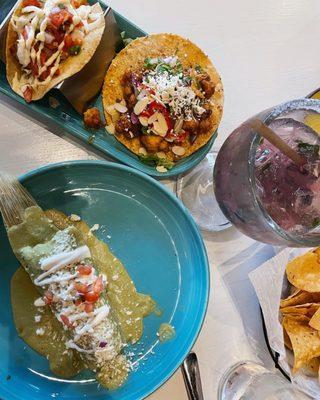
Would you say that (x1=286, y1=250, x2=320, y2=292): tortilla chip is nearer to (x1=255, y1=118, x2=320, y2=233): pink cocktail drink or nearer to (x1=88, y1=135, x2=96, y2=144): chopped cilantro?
(x1=255, y1=118, x2=320, y2=233): pink cocktail drink

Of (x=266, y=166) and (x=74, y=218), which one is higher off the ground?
(x=266, y=166)

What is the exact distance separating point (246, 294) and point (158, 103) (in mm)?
726

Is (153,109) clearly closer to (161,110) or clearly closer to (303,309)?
(161,110)

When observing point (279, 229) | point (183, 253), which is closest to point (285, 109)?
point (279, 229)

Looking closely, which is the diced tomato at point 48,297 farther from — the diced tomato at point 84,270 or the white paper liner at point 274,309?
the white paper liner at point 274,309

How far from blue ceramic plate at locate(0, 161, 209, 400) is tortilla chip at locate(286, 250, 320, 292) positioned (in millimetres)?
289

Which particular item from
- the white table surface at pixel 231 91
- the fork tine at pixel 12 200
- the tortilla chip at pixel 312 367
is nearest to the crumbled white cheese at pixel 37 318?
the fork tine at pixel 12 200

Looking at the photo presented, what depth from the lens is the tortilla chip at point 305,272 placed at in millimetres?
1612

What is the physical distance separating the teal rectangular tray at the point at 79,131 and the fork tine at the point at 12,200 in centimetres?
27

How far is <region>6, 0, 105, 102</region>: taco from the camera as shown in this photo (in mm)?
1584

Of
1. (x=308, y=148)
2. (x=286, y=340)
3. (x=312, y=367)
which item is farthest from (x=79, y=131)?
(x=312, y=367)

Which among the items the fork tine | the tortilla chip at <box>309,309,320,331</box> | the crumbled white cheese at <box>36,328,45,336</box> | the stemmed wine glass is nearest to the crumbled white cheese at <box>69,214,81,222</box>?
the fork tine

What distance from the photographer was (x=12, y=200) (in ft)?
4.84

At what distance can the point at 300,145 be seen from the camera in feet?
4.59
